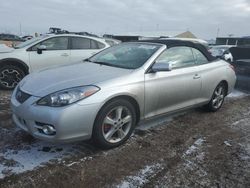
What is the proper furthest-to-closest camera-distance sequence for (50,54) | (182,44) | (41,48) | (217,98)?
(50,54) → (41,48) → (217,98) → (182,44)

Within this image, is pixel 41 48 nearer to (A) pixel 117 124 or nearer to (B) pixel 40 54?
(B) pixel 40 54

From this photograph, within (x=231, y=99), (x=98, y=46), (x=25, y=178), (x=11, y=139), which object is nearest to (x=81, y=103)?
(x=25, y=178)

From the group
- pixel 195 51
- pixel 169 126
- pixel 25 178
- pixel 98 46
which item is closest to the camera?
pixel 25 178

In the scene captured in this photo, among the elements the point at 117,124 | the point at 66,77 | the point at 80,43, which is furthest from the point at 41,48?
the point at 117,124

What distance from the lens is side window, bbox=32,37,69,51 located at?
7840mm

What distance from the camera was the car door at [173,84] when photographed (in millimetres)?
4277

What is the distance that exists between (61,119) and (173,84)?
6.54 ft

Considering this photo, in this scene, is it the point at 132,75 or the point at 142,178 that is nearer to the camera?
the point at 142,178

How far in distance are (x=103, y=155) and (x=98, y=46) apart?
5.60m

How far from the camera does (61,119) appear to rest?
11.0ft

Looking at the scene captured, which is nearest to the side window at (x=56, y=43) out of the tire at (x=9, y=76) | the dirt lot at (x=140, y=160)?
the tire at (x=9, y=76)

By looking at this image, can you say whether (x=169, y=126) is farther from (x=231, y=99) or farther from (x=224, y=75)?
(x=231, y=99)

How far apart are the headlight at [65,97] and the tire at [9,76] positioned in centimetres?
420

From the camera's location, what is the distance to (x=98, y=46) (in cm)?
884
